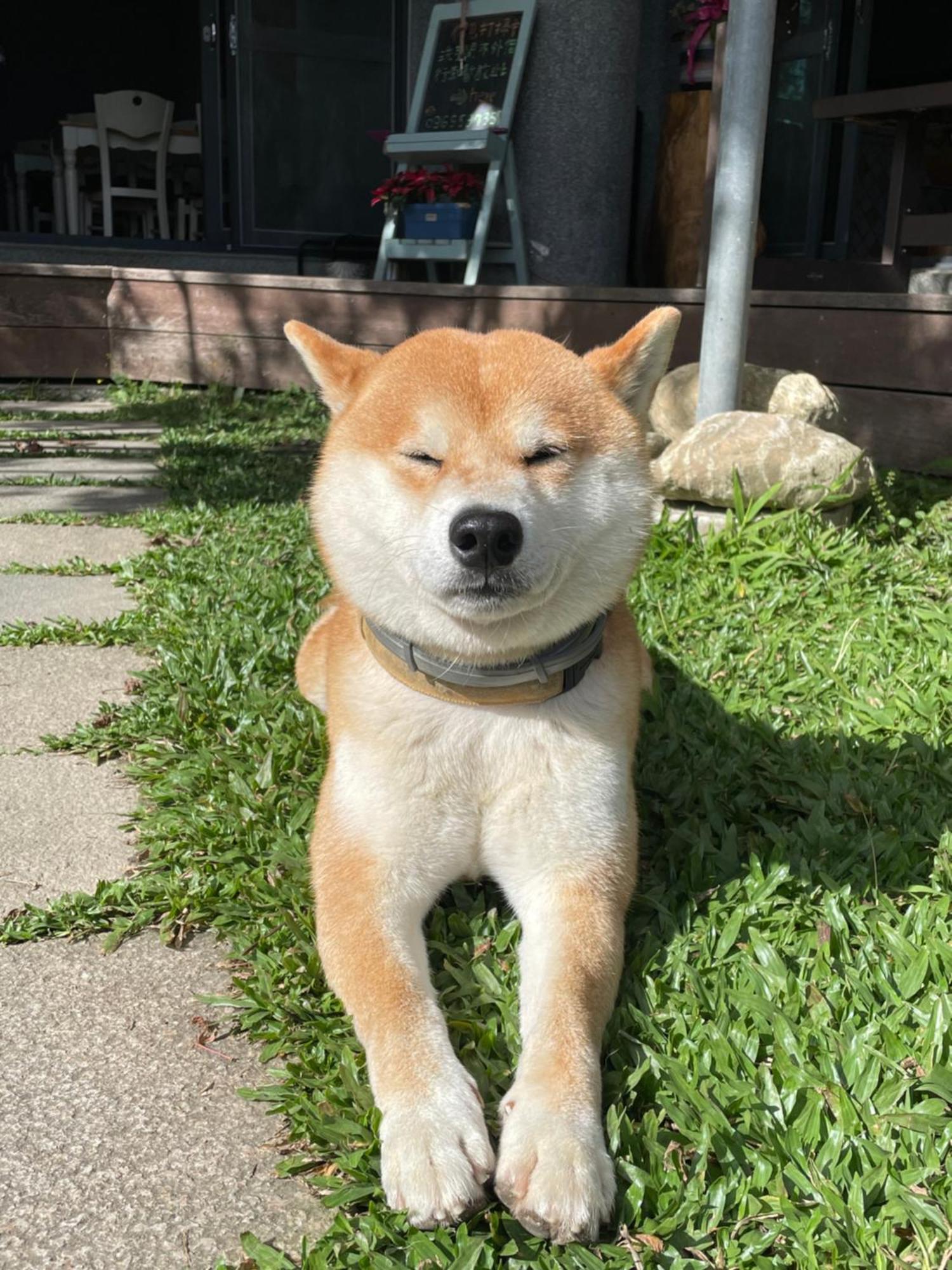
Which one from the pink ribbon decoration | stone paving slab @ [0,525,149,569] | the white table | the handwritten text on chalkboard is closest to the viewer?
stone paving slab @ [0,525,149,569]

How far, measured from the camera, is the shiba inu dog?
77.7 inches

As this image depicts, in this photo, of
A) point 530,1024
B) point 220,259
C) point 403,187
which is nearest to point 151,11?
point 220,259

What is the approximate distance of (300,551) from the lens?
4730 millimetres

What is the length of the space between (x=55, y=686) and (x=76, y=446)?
3.81 m

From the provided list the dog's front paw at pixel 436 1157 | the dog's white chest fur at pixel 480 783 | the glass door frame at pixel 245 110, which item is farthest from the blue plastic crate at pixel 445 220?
the dog's front paw at pixel 436 1157

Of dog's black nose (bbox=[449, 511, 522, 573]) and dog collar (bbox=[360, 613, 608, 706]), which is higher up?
dog's black nose (bbox=[449, 511, 522, 573])

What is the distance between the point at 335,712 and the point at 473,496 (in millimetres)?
637

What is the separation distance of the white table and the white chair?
10cm

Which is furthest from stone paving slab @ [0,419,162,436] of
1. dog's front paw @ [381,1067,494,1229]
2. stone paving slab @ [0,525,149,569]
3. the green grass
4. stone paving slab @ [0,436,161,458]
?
dog's front paw @ [381,1067,494,1229]

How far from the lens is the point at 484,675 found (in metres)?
2.19

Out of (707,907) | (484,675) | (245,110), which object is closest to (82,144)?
(245,110)

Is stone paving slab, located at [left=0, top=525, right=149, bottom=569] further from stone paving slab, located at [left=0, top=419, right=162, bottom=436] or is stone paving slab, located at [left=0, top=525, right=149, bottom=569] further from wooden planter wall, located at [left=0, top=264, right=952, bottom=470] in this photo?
stone paving slab, located at [left=0, top=419, right=162, bottom=436]

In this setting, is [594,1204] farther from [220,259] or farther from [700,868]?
[220,259]

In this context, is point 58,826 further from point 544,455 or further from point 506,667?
point 544,455
